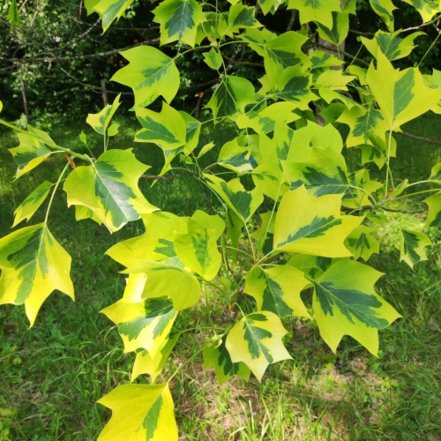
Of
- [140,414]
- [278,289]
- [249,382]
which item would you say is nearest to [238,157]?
[278,289]

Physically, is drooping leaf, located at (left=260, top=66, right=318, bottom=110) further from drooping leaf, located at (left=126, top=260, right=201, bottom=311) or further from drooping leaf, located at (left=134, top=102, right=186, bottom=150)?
drooping leaf, located at (left=126, top=260, right=201, bottom=311)

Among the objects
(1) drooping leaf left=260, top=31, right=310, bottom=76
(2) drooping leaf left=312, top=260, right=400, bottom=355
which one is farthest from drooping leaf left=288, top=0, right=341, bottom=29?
(2) drooping leaf left=312, top=260, right=400, bottom=355

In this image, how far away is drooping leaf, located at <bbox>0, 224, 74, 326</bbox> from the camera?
1.64 ft

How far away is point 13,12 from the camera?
3.00 ft

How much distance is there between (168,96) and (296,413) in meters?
1.32

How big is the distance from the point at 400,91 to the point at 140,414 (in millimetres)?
490

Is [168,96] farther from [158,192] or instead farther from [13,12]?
[158,192]

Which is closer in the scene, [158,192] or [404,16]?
[158,192]

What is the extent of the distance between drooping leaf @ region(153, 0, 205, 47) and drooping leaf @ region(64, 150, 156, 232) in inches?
9.5

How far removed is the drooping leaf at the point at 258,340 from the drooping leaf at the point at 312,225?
8 centimetres

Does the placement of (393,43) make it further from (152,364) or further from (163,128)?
(152,364)

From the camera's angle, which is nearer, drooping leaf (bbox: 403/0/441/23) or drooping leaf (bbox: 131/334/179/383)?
drooping leaf (bbox: 131/334/179/383)

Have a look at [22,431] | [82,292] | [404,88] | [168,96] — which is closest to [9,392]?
[22,431]

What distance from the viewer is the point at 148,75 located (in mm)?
740
